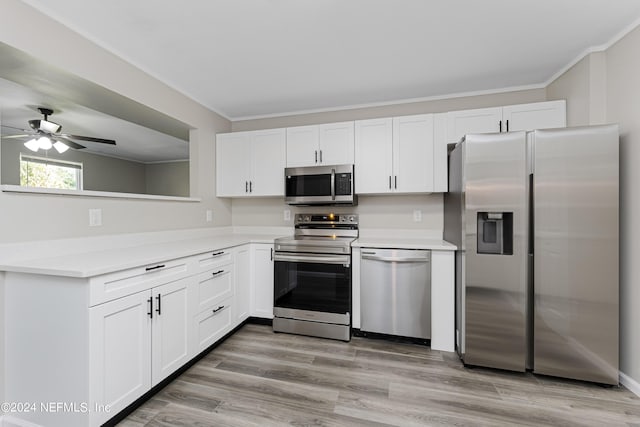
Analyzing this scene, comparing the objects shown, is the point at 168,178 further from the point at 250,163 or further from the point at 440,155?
the point at 440,155

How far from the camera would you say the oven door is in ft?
8.57

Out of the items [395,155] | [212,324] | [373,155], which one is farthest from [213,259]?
[395,155]

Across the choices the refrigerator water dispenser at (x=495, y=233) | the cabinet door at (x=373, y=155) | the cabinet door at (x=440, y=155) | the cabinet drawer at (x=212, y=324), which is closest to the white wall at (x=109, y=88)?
the cabinet drawer at (x=212, y=324)

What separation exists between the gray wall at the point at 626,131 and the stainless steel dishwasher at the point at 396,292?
1265 mm

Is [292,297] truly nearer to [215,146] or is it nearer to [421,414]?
[421,414]

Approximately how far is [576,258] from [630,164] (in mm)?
734

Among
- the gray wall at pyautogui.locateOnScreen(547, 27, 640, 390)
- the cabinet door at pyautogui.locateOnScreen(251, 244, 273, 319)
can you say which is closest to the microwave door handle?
the cabinet door at pyautogui.locateOnScreen(251, 244, 273, 319)

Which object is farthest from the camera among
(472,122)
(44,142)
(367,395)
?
(44,142)

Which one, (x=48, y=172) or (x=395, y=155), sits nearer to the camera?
(x=395, y=155)

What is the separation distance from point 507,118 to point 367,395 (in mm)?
2602

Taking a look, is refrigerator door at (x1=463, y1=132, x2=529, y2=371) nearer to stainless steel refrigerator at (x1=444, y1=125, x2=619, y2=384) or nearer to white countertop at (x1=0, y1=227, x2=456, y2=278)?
stainless steel refrigerator at (x1=444, y1=125, x2=619, y2=384)

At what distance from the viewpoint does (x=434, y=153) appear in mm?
2721

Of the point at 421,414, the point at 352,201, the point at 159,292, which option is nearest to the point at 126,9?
the point at 159,292

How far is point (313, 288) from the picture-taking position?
2695 mm
